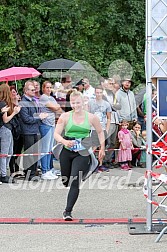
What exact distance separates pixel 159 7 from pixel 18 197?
4.22 metres

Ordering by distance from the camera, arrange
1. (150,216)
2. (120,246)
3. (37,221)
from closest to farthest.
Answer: (120,246), (150,216), (37,221)

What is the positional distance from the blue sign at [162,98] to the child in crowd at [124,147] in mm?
5373

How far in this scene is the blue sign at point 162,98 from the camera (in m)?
7.09

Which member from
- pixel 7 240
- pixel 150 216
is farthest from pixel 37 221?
pixel 150 216

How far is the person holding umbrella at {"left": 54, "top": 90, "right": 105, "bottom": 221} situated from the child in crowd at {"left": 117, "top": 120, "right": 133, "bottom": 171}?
430 cm

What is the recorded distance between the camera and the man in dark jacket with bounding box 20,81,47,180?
11.2 m

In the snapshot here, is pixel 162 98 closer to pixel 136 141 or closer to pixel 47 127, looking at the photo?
pixel 47 127

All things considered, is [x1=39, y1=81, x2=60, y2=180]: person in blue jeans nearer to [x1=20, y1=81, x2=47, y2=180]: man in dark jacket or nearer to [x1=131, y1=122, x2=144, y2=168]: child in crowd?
[x1=20, y1=81, x2=47, y2=180]: man in dark jacket

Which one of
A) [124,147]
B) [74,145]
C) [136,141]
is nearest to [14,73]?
[124,147]

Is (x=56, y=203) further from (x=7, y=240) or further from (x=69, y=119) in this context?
(x=7, y=240)

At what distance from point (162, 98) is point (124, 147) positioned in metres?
5.42

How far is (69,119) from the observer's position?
8.16 m

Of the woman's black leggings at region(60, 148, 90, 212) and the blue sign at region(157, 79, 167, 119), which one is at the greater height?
the blue sign at region(157, 79, 167, 119)

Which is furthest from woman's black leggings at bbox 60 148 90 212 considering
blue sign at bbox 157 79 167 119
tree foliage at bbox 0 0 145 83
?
tree foliage at bbox 0 0 145 83
